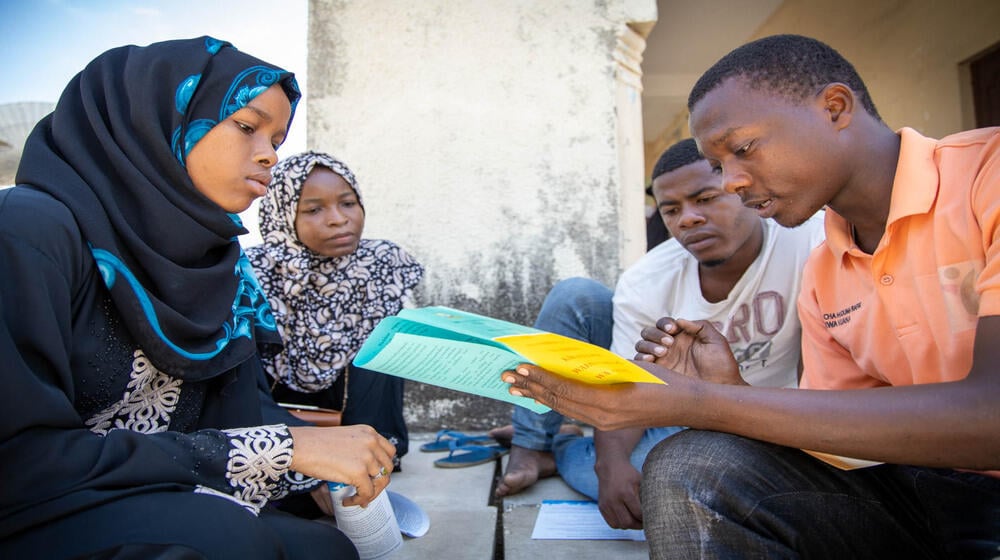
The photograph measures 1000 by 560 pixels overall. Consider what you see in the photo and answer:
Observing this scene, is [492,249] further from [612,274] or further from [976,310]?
[976,310]

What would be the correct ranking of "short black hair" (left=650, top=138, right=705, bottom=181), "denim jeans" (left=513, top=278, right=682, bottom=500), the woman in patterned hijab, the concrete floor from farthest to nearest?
the woman in patterned hijab → "denim jeans" (left=513, top=278, right=682, bottom=500) → "short black hair" (left=650, top=138, right=705, bottom=181) → the concrete floor

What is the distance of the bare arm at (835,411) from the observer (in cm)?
96

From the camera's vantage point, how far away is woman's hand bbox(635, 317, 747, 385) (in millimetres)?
1394

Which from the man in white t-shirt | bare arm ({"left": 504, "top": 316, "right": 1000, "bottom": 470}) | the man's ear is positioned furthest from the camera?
the man in white t-shirt

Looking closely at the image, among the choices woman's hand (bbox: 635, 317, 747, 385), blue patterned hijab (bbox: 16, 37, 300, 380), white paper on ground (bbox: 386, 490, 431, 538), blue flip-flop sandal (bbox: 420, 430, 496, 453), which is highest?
blue patterned hijab (bbox: 16, 37, 300, 380)

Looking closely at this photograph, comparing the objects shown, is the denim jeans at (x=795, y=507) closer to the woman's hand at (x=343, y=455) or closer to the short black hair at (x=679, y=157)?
the woman's hand at (x=343, y=455)

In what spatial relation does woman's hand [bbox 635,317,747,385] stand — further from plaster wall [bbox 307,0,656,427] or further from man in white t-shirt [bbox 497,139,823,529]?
plaster wall [bbox 307,0,656,427]

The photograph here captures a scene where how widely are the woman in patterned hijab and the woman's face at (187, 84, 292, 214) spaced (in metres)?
1.12

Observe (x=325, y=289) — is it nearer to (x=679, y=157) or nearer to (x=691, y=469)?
(x=679, y=157)

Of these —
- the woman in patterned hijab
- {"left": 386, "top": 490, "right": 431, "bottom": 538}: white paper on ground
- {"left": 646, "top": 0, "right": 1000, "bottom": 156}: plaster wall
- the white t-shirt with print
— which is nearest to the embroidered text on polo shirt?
the white t-shirt with print

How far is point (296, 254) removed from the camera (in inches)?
104

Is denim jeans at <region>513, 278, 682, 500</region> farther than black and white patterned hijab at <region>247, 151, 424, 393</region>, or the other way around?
black and white patterned hijab at <region>247, 151, 424, 393</region>

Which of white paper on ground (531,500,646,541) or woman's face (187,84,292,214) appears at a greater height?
woman's face (187,84,292,214)

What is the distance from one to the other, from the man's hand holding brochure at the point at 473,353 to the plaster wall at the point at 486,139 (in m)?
2.35
